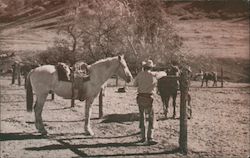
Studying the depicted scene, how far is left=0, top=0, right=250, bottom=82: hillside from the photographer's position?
83.4ft

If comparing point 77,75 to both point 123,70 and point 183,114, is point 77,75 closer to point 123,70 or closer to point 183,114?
point 123,70

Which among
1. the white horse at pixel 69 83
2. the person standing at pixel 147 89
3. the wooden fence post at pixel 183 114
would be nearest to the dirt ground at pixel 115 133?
the wooden fence post at pixel 183 114

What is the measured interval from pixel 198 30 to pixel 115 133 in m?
31.9

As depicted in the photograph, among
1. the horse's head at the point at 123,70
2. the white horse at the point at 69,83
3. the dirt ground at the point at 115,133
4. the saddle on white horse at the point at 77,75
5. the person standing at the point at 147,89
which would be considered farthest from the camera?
the saddle on white horse at the point at 77,75

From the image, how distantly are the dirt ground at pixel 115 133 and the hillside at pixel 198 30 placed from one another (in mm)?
8196

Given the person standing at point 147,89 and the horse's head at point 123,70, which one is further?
the horse's head at point 123,70

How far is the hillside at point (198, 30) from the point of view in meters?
25.4

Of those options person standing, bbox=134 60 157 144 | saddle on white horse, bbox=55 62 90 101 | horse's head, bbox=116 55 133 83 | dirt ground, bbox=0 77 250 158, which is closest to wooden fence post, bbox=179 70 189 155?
dirt ground, bbox=0 77 250 158

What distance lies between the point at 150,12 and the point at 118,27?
160 inches

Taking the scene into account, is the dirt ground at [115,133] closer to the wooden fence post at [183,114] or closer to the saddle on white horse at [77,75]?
the wooden fence post at [183,114]

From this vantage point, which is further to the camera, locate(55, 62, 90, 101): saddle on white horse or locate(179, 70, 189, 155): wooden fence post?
locate(55, 62, 90, 101): saddle on white horse

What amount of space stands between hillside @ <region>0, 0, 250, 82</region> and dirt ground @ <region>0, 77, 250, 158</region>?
8.20 metres

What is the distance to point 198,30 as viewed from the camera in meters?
40.1

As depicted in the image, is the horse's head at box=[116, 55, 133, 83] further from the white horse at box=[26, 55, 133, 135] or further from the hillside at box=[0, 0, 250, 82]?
the hillside at box=[0, 0, 250, 82]
